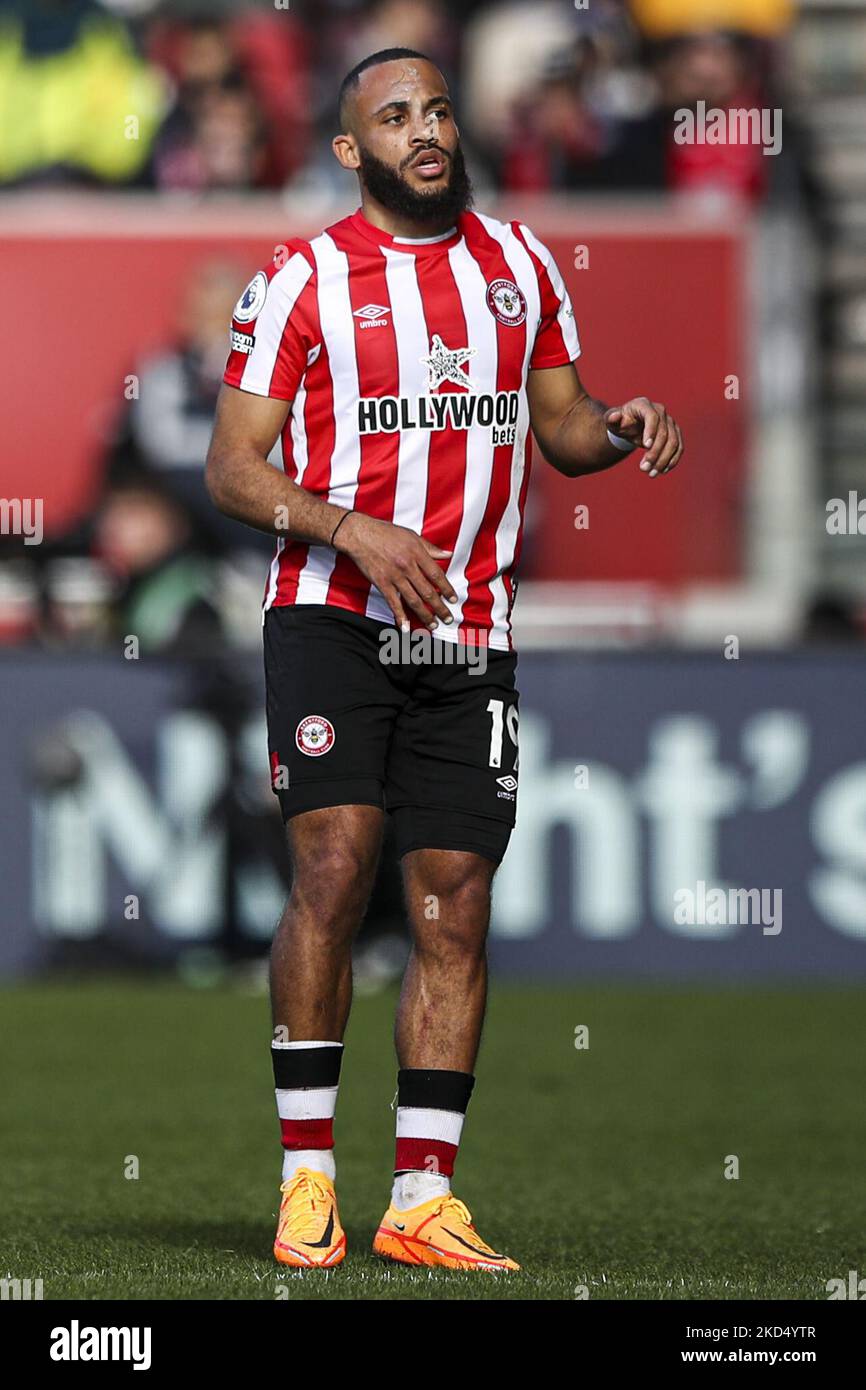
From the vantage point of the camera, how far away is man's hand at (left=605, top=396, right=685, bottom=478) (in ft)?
15.1

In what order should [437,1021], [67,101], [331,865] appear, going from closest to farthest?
[331,865]
[437,1021]
[67,101]

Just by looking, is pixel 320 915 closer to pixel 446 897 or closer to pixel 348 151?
pixel 446 897

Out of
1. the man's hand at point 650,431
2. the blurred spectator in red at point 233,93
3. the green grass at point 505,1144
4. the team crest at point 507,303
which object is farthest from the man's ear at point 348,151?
the blurred spectator in red at point 233,93

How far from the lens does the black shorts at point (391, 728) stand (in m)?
4.65

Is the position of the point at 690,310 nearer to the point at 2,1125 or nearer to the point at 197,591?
the point at 197,591

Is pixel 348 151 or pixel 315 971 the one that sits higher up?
pixel 348 151

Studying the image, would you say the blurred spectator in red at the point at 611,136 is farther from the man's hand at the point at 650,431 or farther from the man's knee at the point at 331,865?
the man's knee at the point at 331,865

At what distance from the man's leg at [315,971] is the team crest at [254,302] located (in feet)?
3.03

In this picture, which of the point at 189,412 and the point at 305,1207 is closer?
the point at 305,1207

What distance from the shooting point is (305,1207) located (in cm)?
453

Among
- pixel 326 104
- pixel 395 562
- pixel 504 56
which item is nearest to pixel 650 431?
pixel 395 562

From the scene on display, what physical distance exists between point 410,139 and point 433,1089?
1754 millimetres

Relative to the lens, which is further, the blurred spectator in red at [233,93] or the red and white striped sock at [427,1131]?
the blurred spectator in red at [233,93]

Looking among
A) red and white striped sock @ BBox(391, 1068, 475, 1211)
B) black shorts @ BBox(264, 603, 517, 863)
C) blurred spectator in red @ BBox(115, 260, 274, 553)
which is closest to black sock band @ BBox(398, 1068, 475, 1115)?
red and white striped sock @ BBox(391, 1068, 475, 1211)
